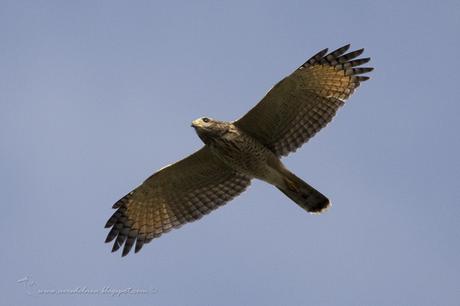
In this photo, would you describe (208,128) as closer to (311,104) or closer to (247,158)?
(247,158)

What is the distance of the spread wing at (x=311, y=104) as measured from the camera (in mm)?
14477

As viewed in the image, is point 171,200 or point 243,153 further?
point 171,200

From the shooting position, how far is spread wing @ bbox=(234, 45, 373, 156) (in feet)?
47.5

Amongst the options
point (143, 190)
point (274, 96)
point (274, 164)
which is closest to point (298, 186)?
point (274, 164)

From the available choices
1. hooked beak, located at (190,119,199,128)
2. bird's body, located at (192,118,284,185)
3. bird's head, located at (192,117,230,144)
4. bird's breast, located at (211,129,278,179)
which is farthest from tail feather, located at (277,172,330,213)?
hooked beak, located at (190,119,199,128)

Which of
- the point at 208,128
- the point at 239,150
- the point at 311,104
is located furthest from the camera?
the point at 311,104

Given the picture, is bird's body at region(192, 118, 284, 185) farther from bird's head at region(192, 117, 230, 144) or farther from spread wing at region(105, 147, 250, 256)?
spread wing at region(105, 147, 250, 256)

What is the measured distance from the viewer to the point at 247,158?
14.4 m

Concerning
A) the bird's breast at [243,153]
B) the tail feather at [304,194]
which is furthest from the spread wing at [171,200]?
the tail feather at [304,194]

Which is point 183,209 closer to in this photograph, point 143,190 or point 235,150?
point 143,190

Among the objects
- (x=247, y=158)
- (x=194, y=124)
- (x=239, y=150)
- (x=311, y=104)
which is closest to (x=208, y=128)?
(x=194, y=124)

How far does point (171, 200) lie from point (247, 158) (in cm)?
178

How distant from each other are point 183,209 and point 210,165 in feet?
3.19

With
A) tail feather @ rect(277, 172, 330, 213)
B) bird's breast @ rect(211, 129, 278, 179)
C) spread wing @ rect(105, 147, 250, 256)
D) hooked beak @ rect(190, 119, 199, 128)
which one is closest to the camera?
hooked beak @ rect(190, 119, 199, 128)
